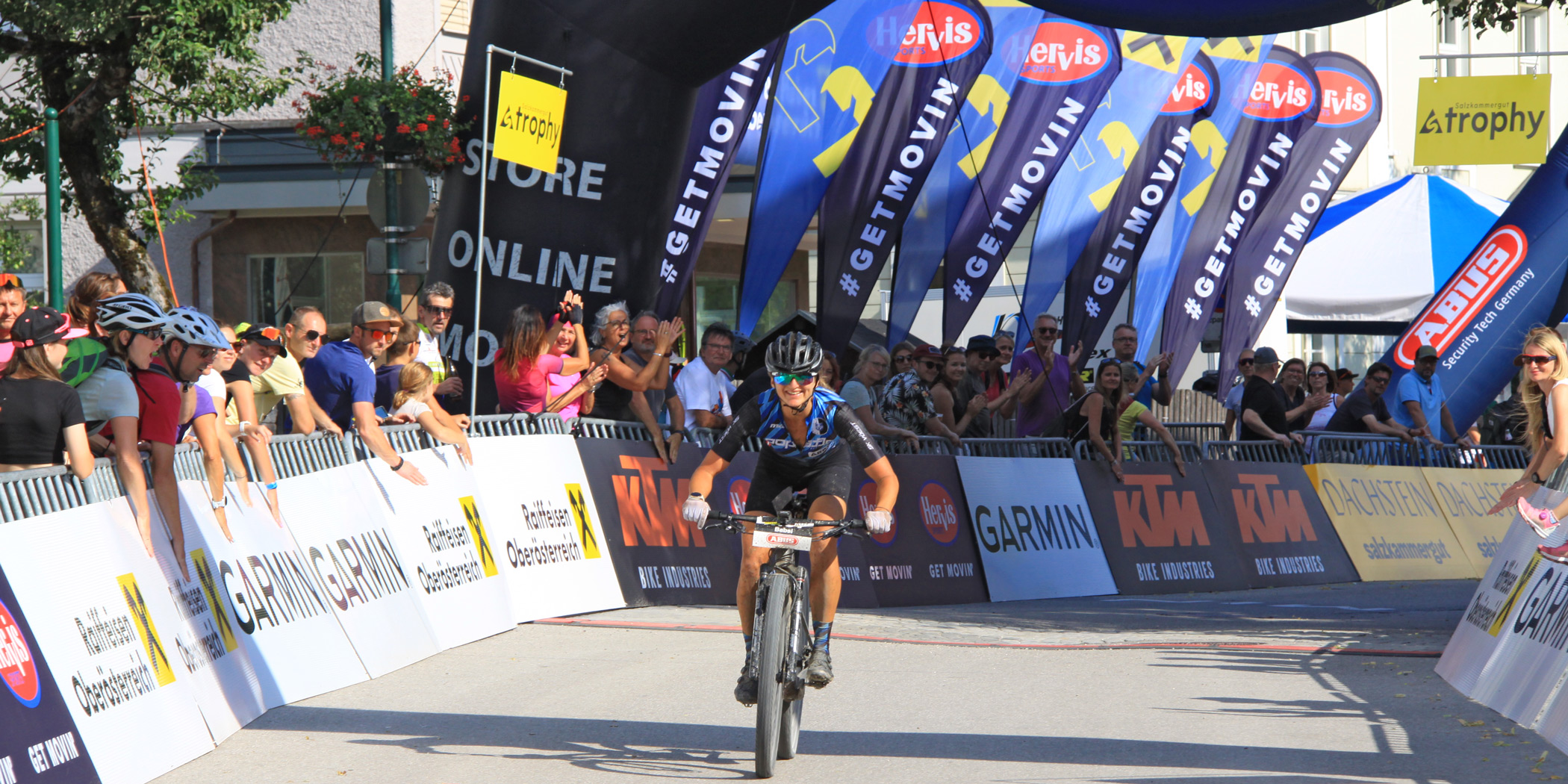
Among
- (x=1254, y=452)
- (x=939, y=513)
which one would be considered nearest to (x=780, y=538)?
(x=939, y=513)

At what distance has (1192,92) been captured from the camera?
2208 cm

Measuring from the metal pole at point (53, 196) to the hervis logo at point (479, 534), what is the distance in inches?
280

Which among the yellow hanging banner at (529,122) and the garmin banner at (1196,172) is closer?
the yellow hanging banner at (529,122)

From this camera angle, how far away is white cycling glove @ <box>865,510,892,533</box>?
6.61 metres

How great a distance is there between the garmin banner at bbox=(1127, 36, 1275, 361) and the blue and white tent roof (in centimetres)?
377

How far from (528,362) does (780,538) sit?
553cm

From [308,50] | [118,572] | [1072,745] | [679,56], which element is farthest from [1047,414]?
[308,50]

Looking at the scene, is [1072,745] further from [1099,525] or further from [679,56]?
[1099,525]

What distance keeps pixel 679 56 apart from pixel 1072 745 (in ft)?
22.3

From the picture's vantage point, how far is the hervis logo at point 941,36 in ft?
58.5

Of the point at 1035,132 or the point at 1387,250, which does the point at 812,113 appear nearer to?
the point at 1035,132

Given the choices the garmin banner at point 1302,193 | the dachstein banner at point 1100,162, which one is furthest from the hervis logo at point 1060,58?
the garmin banner at point 1302,193

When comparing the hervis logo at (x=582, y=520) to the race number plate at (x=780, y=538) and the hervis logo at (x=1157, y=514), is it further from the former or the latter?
the hervis logo at (x=1157, y=514)

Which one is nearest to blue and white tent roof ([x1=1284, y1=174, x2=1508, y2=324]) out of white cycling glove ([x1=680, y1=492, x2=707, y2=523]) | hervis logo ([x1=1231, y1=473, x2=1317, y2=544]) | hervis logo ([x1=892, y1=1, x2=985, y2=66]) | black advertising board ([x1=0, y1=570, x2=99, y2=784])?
hervis logo ([x1=1231, y1=473, x2=1317, y2=544])
